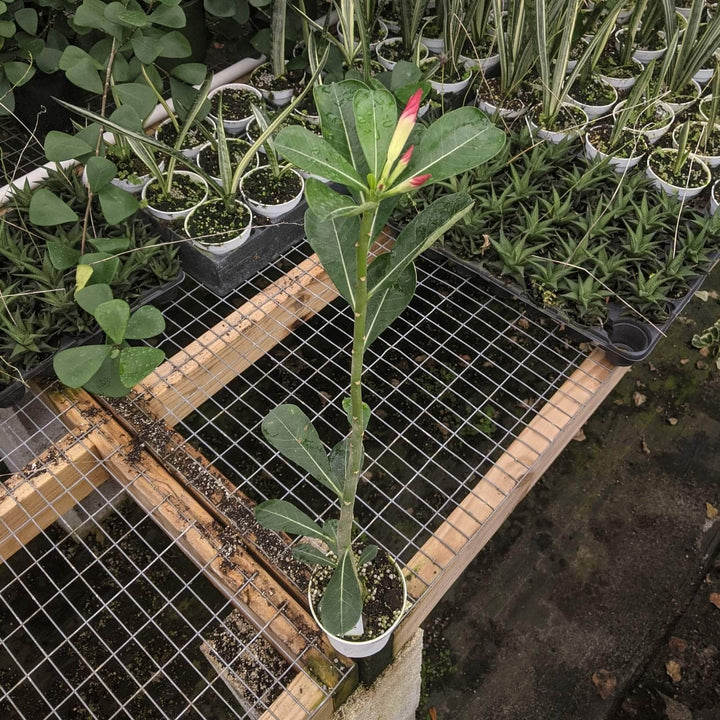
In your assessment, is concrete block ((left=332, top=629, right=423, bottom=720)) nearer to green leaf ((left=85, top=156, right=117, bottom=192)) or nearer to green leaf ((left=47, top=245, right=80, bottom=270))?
green leaf ((left=47, top=245, right=80, bottom=270))

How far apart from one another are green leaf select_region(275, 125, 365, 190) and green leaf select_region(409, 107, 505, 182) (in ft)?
0.23

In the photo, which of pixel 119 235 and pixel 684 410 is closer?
pixel 119 235

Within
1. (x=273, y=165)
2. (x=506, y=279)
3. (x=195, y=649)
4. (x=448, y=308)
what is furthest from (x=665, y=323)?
(x=195, y=649)

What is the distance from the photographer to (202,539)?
3.67 ft

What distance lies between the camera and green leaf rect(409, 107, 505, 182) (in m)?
0.57

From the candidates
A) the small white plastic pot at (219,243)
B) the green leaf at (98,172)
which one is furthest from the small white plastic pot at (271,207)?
the green leaf at (98,172)

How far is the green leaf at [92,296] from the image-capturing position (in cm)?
115

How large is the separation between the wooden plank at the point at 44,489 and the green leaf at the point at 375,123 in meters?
0.92

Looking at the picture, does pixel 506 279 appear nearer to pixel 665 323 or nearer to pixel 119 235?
pixel 665 323

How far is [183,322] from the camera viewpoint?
1.79 meters

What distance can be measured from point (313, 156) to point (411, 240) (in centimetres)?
18

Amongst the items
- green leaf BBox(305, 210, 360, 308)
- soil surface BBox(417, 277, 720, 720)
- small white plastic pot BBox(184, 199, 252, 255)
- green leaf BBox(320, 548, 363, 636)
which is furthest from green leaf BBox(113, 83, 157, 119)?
soil surface BBox(417, 277, 720, 720)

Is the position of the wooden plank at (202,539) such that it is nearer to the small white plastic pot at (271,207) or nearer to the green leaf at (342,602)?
the green leaf at (342,602)

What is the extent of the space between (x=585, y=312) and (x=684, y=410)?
1.02 m
